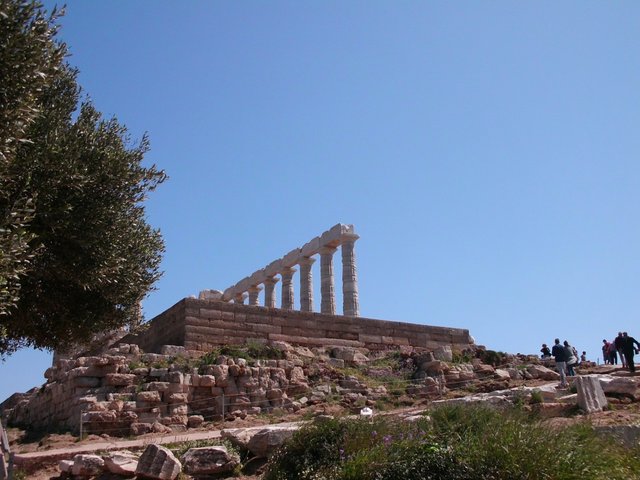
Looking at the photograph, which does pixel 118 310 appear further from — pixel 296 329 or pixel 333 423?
pixel 296 329

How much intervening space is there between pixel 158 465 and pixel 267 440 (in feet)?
5.70

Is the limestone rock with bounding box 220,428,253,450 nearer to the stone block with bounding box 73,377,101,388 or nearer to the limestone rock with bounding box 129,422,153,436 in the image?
the limestone rock with bounding box 129,422,153,436

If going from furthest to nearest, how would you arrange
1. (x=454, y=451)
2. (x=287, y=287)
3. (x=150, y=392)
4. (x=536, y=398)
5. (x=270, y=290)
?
(x=270, y=290) < (x=287, y=287) < (x=150, y=392) < (x=536, y=398) < (x=454, y=451)

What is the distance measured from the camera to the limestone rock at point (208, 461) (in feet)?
36.3

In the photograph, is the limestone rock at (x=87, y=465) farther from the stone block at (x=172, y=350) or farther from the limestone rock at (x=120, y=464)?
the stone block at (x=172, y=350)

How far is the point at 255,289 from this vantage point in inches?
1576

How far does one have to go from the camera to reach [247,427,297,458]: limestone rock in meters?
11.3

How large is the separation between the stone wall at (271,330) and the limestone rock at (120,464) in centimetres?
918

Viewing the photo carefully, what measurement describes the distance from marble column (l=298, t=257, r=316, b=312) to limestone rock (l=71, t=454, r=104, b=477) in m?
22.9

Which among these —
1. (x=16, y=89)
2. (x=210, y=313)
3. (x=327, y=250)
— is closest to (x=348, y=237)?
(x=327, y=250)

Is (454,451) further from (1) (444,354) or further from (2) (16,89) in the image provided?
(1) (444,354)

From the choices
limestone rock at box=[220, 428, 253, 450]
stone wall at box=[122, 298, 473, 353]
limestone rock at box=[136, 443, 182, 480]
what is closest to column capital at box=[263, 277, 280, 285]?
stone wall at box=[122, 298, 473, 353]

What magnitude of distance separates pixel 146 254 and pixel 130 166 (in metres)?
1.86

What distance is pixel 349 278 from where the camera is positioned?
108 ft
